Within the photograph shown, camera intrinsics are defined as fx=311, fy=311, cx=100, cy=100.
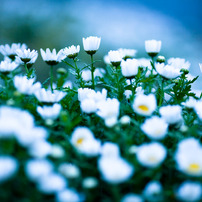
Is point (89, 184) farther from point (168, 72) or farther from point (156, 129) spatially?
point (168, 72)

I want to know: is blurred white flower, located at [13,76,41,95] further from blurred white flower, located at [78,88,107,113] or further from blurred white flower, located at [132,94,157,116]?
blurred white flower, located at [132,94,157,116]

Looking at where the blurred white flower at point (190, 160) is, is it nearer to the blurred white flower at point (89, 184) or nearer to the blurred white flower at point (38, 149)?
the blurred white flower at point (89, 184)

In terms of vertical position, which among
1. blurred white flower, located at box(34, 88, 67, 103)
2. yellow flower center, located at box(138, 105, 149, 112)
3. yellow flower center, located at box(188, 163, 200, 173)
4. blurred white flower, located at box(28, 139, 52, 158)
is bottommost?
yellow flower center, located at box(188, 163, 200, 173)

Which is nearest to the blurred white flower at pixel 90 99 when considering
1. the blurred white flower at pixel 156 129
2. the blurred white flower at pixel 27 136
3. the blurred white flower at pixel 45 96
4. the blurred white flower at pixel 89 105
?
the blurred white flower at pixel 89 105

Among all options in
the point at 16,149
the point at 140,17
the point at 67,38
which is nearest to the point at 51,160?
the point at 16,149

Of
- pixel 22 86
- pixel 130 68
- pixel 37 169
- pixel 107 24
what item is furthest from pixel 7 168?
pixel 107 24

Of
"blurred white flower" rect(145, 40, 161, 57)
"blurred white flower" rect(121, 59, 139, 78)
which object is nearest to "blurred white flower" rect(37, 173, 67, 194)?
"blurred white flower" rect(121, 59, 139, 78)

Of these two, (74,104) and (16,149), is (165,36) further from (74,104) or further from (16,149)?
(16,149)
